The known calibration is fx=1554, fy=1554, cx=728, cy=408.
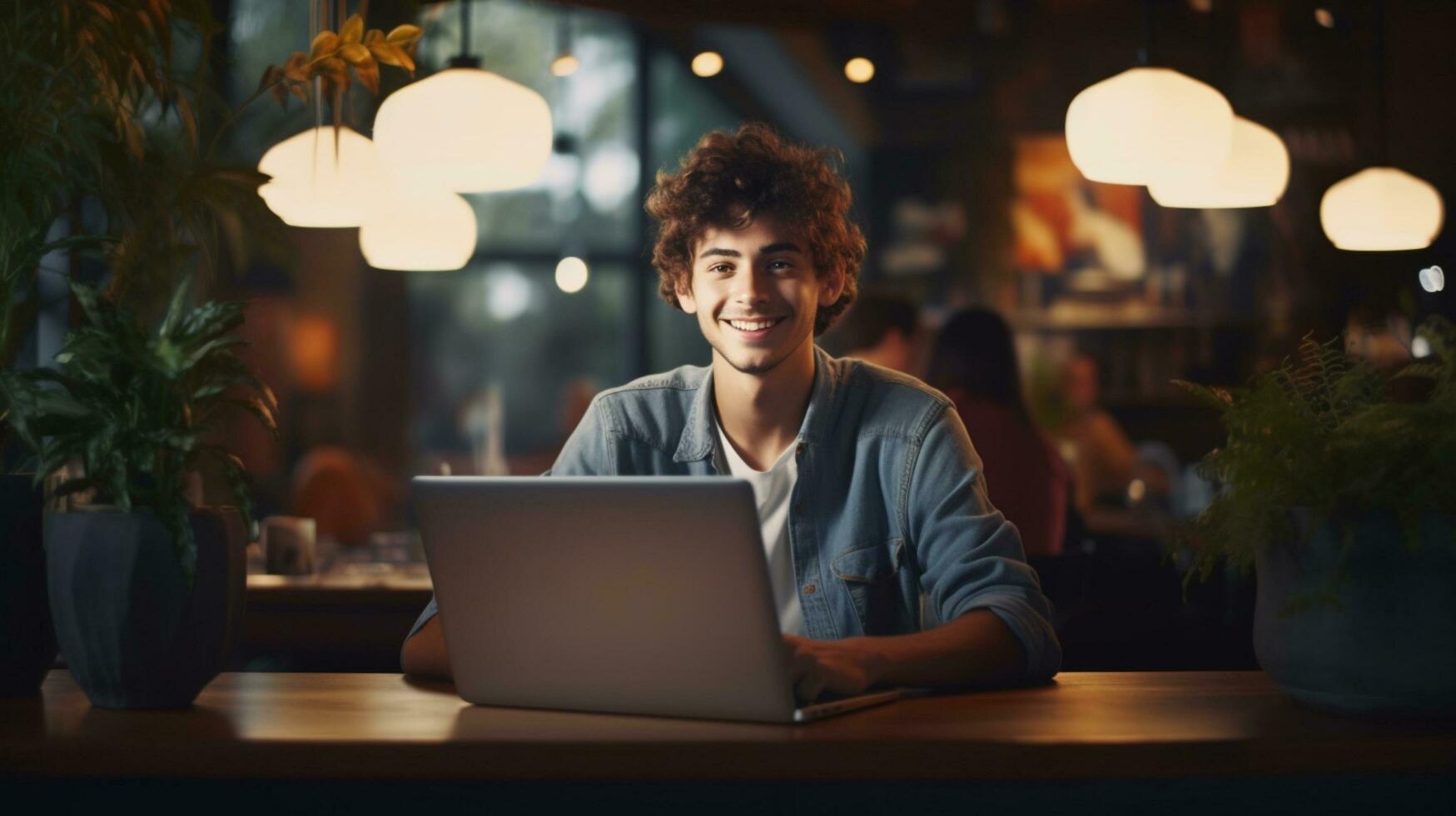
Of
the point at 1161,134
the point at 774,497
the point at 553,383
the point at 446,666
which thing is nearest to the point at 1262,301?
the point at 553,383

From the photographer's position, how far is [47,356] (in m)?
2.98

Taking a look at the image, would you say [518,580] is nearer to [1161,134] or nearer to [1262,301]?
[1161,134]

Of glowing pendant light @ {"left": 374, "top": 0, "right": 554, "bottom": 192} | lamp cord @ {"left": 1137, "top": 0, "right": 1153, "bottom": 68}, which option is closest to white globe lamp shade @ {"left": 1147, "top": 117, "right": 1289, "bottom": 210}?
lamp cord @ {"left": 1137, "top": 0, "right": 1153, "bottom": 68}

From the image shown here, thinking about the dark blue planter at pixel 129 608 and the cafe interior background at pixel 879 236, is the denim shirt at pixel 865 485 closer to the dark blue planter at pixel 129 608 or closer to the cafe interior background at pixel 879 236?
the dark blue planter at pixel 129 608

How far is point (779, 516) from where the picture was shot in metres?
2.22

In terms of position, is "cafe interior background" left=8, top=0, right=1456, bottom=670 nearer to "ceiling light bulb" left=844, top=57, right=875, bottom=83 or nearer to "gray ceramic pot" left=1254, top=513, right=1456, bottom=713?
"ceiling light bulb" left=844, top=57, right=875, bottom=83

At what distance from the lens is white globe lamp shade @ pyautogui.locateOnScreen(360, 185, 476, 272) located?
13.4 feet

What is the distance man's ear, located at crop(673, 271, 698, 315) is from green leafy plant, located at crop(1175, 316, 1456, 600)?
2.85 feet

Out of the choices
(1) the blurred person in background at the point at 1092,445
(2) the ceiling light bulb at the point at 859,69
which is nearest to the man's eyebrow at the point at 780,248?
(2) the ceiling light bulb at the point at 859,69

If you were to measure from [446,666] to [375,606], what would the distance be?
1.62 m

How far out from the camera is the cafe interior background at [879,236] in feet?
20.3

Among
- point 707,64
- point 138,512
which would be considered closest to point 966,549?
point 138,512

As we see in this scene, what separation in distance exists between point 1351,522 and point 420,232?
2.98m

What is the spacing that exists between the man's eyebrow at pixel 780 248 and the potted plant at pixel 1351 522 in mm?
695
